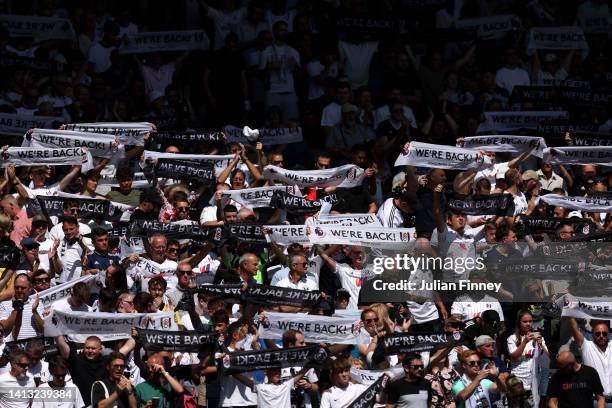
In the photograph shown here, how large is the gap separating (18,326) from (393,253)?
4655 mm

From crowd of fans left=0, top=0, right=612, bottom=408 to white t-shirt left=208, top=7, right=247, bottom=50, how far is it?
0.03m

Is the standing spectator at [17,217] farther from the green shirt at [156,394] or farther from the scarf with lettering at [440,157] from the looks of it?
the scarf with lettering at [440,157]

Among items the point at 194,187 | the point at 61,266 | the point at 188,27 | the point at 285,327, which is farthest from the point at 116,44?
the point at 285,327

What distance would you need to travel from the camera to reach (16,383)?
2012cm

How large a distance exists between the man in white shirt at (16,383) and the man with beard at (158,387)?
118 cm

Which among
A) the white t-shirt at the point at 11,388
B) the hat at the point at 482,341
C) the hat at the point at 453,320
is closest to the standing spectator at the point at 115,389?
the white t-shirt at the point at 11,388

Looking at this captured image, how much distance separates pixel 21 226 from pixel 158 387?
13.3 feet

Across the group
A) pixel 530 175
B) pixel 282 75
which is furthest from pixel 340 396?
pixel 282 75

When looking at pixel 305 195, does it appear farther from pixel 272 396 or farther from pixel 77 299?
pixel 272 396

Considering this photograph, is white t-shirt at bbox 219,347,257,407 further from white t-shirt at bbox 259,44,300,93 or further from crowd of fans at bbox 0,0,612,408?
white t-shirt at bbox 259,44,300,93

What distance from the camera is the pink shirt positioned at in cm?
2314

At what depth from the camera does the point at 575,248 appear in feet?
75.4

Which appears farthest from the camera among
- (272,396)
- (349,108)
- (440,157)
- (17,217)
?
(349,108)

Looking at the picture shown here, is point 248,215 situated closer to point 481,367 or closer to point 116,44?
point 481,367
